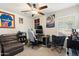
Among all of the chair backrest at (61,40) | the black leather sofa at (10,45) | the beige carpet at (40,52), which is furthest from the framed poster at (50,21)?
the black leather sofa at (10,45)

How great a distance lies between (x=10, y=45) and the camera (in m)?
1.65

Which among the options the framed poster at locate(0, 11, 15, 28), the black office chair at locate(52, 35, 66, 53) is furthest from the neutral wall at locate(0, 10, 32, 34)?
the black office chair at locate(52, 35, 66, 53)

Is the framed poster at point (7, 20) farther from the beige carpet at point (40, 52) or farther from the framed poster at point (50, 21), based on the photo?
the framed poster at point (50, 21)

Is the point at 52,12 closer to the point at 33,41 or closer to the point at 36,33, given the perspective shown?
the point at 36,33

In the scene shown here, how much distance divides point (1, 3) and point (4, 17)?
26 cm

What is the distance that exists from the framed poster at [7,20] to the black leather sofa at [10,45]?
19 centimetres

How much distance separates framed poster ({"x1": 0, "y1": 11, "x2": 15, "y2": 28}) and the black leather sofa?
0.19 metres

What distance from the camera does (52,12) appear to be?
171cm

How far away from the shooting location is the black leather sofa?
62.7 inches

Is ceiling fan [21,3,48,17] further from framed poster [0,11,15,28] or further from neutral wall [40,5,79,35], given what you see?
framed poster [0,11,15,28]

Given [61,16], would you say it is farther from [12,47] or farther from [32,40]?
[12,47]

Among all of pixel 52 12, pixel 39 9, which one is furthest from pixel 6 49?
pixel 52 12

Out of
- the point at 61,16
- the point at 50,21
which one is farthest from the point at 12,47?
the point at 61,16

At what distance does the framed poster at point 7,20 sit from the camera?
1569mm
